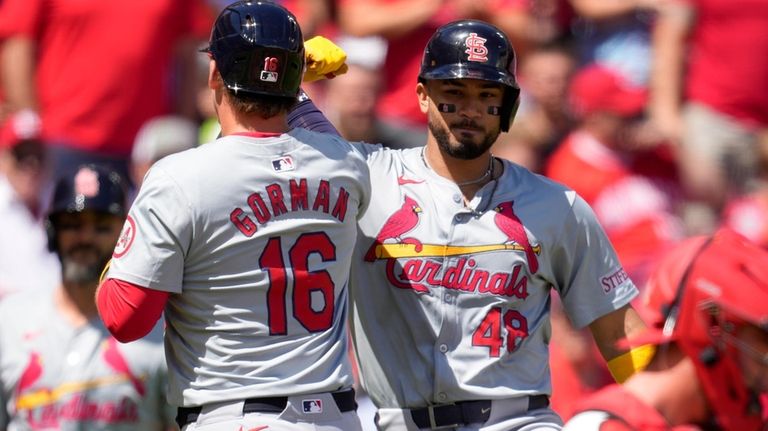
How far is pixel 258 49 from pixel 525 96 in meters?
5.47

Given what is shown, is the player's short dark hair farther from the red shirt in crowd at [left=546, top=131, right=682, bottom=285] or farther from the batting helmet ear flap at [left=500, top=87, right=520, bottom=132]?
the red shirt in crowd at [left=546, top=131, right=682, bottom=285]

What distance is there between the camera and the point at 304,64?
475cm

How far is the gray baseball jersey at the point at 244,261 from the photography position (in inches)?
173

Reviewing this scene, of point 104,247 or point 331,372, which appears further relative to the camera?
point 104,247

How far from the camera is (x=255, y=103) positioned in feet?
15.0

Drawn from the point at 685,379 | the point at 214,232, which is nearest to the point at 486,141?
the point at 214,232

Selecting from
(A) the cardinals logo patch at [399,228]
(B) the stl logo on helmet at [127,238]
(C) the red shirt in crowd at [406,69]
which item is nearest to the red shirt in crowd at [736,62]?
(C) the red shirt in crowd at [406,69]

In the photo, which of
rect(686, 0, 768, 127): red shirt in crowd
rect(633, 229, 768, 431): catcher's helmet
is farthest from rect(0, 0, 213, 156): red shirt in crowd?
rect(633, 229, 768, 431): catcher's helmet

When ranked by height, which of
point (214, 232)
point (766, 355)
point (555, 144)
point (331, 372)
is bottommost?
point (555, 144)

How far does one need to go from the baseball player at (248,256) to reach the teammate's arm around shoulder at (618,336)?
107 cm

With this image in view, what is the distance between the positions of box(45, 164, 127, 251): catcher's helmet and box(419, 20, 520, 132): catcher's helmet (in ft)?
5.99

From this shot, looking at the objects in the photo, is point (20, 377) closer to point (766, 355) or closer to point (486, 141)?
point (486, 141)

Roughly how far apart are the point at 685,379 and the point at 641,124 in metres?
6.13

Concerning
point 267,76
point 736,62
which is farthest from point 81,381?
point 736,62
